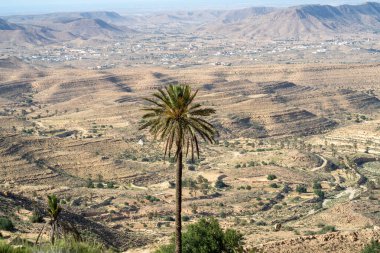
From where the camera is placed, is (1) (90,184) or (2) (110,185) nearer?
(1) (90,184)

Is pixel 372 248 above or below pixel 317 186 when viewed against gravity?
above

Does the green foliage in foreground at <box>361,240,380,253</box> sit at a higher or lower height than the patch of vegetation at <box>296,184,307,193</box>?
higher

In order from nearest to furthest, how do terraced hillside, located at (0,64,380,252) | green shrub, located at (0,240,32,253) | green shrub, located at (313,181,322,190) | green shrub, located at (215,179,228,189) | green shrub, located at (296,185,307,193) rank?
green shrub, located at (0,240,32,253), terraced hillside, located at (0,64,380,252), green shrub, located at (296,185,307,193), green shrub, located at (313,181,322,190), green shrub, located at (215,179,228,189)

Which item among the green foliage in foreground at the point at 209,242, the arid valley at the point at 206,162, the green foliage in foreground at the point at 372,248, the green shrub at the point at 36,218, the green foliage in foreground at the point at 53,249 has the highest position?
the green foliage in foreground at the point at 53,249

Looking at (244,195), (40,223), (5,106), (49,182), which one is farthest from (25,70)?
(40,223)

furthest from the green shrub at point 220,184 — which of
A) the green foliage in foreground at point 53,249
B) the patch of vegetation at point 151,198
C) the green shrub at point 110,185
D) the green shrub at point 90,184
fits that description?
the green foliage in foreground at point 53,249

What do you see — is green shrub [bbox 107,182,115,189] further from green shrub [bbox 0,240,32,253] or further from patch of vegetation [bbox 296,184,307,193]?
green shrub [bbox 0,240,32,253]

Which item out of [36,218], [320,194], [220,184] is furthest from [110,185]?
[36,218]

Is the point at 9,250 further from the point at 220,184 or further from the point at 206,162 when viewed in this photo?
the point at 206,162

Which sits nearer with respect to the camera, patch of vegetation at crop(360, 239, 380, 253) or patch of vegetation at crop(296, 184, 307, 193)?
patch of vegetation at crop(360, 239, 380, 253)

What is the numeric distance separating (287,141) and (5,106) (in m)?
48.7

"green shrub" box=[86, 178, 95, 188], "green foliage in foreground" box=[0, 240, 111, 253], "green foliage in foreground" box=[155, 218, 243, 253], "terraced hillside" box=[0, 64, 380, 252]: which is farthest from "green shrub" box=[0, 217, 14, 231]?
"green shrub" box=[86, 178, 95, 188]

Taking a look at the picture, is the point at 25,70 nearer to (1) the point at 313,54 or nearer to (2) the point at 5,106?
(2) the point at 5,106

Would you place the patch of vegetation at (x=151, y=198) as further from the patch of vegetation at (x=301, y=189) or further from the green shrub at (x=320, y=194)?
the green shrub at (x=320, y=194)
